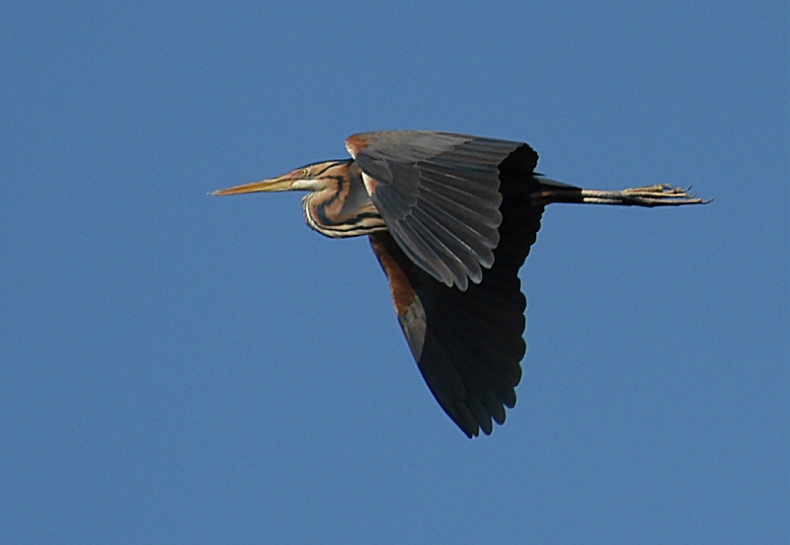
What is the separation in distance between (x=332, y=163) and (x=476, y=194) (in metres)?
1.54

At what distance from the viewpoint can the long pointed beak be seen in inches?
312

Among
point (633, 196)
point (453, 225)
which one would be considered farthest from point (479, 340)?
point (453, 225)

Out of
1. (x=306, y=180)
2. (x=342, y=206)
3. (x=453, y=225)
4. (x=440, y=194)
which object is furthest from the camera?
(x=306, y=180)

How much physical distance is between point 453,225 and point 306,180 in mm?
1757

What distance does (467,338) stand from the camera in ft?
26.9

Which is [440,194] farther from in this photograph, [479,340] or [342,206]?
[479,340]

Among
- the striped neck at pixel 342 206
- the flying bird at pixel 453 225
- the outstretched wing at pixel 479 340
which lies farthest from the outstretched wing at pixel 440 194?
the outstretched wing at pixel 479 340

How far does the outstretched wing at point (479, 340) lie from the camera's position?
8.02 metres

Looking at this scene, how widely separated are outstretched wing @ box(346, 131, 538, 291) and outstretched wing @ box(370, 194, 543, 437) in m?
1.11

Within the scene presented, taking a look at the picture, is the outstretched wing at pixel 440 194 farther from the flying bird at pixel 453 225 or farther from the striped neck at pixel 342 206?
the striped neck at pixel 342 206

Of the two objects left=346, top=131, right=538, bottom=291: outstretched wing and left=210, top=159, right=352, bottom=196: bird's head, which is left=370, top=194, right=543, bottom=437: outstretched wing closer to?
left=210, top=159, right=352, bottom=196: bird's head

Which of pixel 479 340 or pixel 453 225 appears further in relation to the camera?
pixel 479 340

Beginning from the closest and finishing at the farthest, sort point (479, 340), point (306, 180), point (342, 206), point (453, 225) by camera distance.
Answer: point (453, 225) < point (342, 206) < point (306, 180) < point (479, 340)

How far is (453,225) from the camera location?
625 cm
